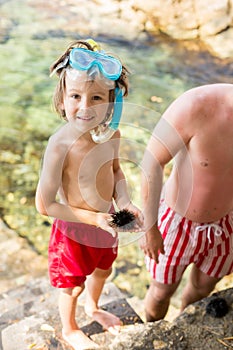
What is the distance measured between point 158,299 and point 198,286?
221 millimetres

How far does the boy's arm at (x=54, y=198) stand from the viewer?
5.75ft

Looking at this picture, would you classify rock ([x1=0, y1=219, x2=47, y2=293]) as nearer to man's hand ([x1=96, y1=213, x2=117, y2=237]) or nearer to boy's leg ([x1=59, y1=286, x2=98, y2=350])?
boy's leg ([x1=59, y1=286, x2=98, y2=350])

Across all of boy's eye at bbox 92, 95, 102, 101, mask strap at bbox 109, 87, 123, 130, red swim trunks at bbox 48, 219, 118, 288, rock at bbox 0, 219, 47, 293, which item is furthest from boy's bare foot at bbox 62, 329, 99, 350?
boy's eye at bbox 92, 95, 102, 101

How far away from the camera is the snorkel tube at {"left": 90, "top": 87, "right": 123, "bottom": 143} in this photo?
5.72 ft

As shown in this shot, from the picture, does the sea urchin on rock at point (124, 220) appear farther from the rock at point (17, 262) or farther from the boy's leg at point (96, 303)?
the rock at point (17, 262)

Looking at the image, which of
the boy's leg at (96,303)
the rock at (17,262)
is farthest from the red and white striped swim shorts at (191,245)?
the rock at (17,262)

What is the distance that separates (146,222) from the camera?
1951mm

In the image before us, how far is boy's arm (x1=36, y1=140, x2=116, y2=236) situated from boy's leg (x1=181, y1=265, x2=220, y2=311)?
0.82m

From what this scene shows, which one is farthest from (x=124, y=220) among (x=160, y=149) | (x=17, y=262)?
(x=17, y=262)

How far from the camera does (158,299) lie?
2.46 metres

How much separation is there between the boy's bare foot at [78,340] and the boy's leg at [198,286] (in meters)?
0.60

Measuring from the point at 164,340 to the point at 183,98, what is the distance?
1.04 metres

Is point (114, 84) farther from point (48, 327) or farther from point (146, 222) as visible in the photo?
point (48, 327)

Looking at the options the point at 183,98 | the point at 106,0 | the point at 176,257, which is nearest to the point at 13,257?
the point at 176,257
